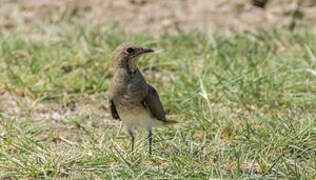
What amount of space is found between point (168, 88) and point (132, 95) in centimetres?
141

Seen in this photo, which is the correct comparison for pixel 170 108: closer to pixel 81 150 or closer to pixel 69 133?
pixel 69 133

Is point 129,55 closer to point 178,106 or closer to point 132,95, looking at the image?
point 132,95

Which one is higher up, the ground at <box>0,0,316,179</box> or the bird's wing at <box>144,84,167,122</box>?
the bird's wing at <box>144,84,167,122</box>

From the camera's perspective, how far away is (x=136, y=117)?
460 cm

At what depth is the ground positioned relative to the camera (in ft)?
13.5

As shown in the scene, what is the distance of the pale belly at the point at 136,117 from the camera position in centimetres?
456

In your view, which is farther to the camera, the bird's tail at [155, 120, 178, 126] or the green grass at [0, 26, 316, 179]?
the bird's tail at [155, 120, 178, 126]

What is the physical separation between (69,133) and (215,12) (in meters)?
3.46

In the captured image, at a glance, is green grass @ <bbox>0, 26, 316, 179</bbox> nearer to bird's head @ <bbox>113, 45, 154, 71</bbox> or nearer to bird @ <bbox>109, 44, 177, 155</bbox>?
bird @ <bbox>109, 44, 177, 155</bbox>

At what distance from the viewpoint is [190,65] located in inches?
245

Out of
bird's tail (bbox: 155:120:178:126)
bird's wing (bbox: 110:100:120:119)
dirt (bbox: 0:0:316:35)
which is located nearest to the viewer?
bird's wing (bbox: 110:100:120:119)

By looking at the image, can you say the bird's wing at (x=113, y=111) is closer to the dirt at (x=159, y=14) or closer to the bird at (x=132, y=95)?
the bird at (x=132, y=95)

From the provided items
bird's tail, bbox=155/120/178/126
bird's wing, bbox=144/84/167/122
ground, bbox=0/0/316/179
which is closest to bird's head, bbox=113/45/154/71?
bird's wing, bbox=144/84/167/122

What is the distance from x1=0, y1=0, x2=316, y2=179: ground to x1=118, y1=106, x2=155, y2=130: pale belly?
0.12 m
